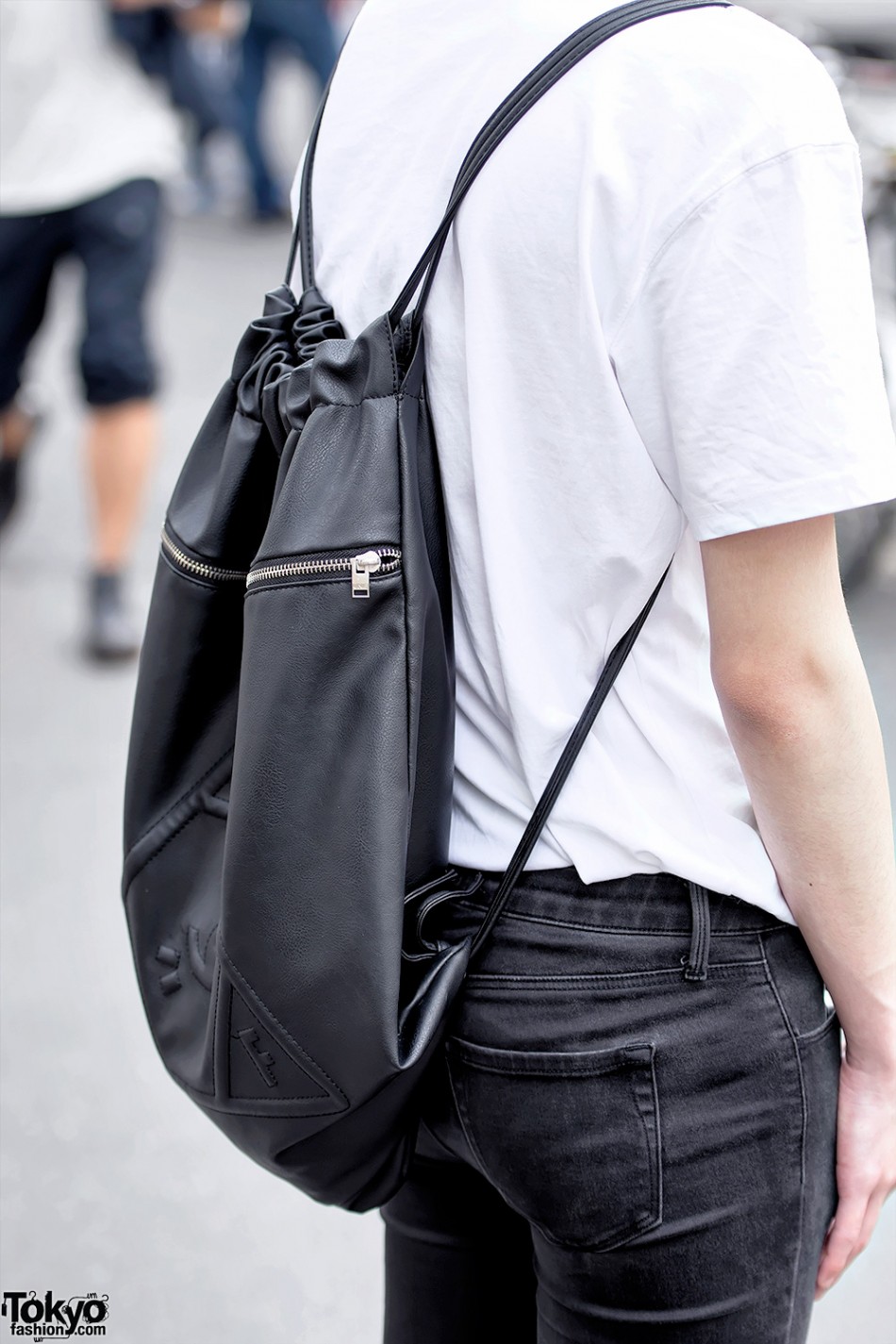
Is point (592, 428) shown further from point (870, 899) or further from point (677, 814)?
point (870, 899)

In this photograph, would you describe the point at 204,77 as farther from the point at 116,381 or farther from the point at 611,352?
the point at 611,352

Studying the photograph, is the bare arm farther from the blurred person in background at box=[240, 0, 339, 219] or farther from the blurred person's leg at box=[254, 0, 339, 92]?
the blurred person in background at box=[240, 0, 339, 219]

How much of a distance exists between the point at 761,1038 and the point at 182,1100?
1.85 m

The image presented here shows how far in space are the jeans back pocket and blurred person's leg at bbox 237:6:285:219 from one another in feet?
25.0

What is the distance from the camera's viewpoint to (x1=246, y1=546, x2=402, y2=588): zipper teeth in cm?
92

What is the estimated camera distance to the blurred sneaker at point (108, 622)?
3.91 meters

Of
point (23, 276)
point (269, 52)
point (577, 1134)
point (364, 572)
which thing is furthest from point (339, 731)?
point (269, 52)

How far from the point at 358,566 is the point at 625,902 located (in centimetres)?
29

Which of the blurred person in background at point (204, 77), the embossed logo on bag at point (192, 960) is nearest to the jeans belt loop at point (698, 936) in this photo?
the embossed logo on bag at point (192, 960)

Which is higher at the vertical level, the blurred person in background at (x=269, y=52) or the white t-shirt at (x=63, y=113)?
the blurred person in background at (x=269, y=52)

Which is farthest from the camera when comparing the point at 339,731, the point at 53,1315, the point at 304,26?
the point at 304,26

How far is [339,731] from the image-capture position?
3.09ft

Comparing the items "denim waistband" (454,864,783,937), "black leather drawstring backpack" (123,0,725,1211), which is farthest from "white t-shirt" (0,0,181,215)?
"denim waistband" (454,864,783,937)

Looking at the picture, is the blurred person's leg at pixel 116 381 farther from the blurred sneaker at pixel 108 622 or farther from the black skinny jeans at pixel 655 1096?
the black skinny jeans at pixel 655 1096
